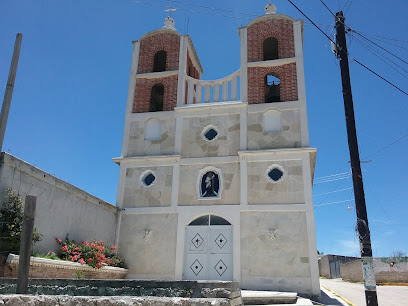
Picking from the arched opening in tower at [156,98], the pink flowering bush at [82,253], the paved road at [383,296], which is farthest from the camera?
the arched opening in tower at [156,98]

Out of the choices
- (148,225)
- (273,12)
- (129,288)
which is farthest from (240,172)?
(129,288)

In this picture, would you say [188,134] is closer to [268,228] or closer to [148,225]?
[148,225]

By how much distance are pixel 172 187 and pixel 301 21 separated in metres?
11.0

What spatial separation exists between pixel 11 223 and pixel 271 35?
1574 cm

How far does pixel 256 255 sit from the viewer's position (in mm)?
16812

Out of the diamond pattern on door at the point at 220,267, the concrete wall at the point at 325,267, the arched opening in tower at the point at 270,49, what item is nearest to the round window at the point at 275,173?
the diamond pattern on door at the point at 220,267

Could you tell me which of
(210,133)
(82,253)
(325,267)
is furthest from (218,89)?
(325,267)

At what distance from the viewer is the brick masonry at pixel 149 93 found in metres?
21.0

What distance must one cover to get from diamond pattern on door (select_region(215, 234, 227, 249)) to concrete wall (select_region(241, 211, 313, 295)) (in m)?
0.83

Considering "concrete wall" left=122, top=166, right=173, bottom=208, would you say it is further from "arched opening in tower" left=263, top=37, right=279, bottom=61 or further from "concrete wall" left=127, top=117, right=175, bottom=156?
"arched opening in tower" left=263, top=37, right=279, bottom=61

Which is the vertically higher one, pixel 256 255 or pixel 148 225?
pixel 148 225

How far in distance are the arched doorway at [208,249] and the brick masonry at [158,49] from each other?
8.99 meters

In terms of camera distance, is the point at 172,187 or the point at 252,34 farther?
the point at 252,34

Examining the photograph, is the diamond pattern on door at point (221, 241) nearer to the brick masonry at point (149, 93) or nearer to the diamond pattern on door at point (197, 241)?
the diamond pattern on door at point (197, 241)
